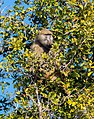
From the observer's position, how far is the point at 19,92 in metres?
8.16

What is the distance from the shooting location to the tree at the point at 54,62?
26.2 feet

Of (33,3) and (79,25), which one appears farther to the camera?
(33,3)

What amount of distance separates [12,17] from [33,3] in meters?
0.46

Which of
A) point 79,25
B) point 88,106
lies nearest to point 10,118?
point 88,106

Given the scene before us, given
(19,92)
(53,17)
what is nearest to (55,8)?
(53,17)

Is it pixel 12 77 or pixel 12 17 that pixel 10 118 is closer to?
pixel 12 77

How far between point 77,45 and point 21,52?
2.48ft

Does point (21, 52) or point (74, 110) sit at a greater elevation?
point (21, 52)

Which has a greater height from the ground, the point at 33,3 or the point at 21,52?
the point at 33,3

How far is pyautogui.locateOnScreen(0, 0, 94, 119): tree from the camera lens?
800 centimetres

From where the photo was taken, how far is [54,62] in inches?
316

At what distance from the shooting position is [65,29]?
28.5ft

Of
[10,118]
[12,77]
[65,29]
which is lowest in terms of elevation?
[10,118]

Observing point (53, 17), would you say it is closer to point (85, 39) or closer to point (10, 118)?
point (85, 39)
